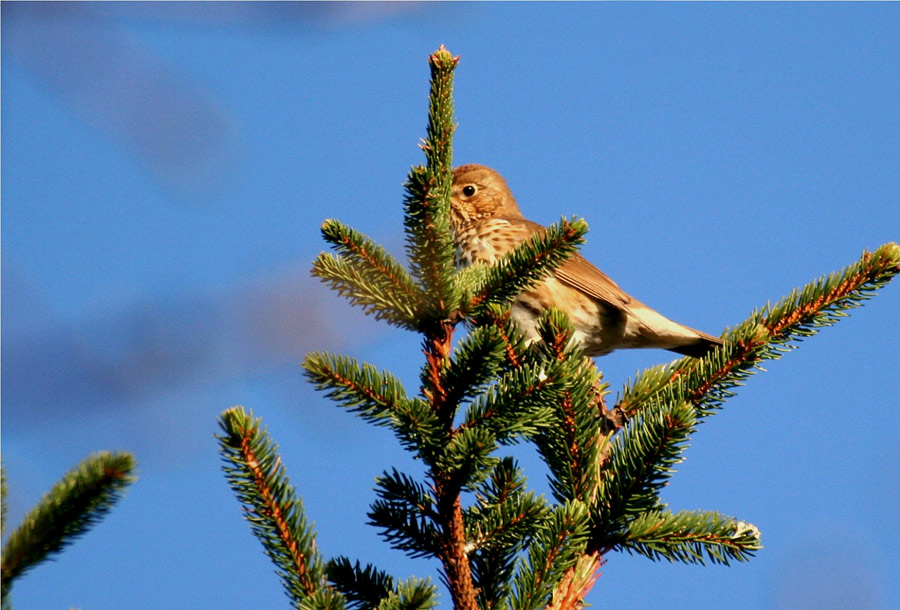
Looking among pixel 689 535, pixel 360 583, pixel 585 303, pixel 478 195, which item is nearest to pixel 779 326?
pixel 689 535

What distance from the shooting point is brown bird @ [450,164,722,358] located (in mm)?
5824

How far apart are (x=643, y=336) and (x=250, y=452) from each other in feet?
13.1

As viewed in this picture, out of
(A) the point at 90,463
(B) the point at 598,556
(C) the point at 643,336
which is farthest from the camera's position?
(C) the point at 643,336

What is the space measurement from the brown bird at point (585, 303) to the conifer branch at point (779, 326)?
1751 mm

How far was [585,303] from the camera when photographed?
620 centimetres

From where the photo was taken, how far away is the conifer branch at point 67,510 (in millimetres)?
1971

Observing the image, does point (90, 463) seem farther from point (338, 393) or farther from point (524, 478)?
point (524, 478)

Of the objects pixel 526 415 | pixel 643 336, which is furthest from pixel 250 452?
pixel 643 336

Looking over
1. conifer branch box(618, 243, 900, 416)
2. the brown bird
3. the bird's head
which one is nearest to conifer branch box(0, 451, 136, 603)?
conifer branch box(618, 243, 900, 416)

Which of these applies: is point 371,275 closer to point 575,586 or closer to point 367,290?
point 367,290

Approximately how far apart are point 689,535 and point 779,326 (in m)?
1.04

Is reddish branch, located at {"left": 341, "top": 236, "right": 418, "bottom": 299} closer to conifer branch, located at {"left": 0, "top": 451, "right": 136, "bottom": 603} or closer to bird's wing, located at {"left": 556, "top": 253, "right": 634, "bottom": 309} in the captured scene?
conifer branch, located at {"left": 0, "top": 451, "right": 136, "bottom": 603}

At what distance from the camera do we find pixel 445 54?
305 centimetres

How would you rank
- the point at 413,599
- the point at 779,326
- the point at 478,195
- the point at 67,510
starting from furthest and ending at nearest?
the point at 478,195, the point at 779,326, the point at 413,599, the point at 67,510
